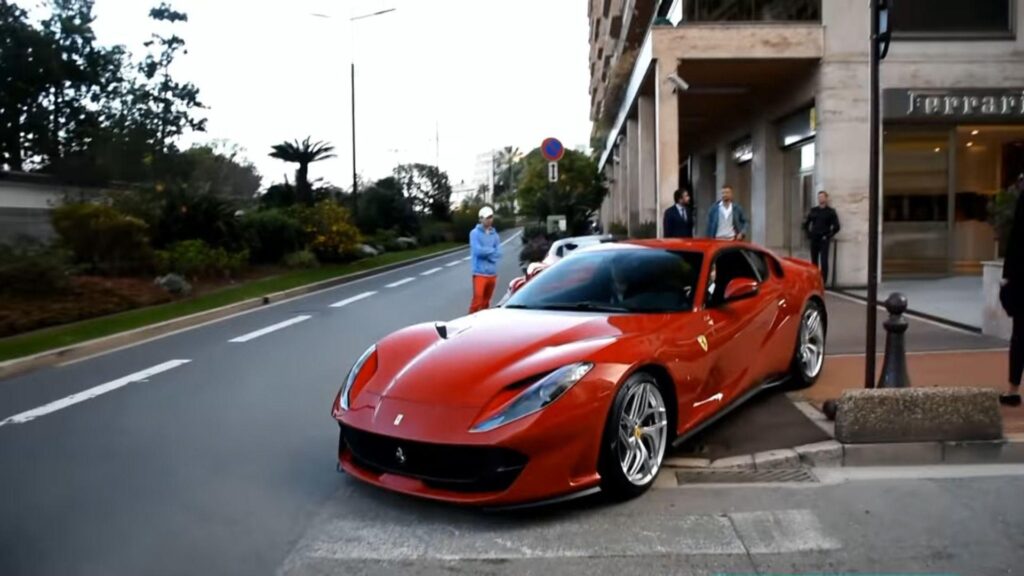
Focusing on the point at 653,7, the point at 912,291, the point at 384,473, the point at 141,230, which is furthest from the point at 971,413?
the point at 653,7

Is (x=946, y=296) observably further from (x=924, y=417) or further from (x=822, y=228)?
(x=924, y=417)

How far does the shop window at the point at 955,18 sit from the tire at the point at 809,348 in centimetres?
1024

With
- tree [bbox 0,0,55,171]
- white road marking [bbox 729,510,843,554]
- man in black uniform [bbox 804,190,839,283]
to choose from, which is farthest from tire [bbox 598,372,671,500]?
tree [bbox 0,0,55,171]

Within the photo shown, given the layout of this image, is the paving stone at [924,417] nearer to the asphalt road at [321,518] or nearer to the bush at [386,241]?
the asphalt road at [321,518]

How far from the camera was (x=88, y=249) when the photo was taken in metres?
17.5

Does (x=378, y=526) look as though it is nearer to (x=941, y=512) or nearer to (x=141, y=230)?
(x=941, y=512)

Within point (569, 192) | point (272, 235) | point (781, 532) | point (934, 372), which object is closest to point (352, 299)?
point (272, 235)

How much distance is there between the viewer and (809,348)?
23.5ft

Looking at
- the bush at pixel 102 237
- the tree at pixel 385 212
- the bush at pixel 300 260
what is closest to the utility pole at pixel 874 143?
the bush at pixel 102 237

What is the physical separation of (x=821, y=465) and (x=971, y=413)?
3.38 feet

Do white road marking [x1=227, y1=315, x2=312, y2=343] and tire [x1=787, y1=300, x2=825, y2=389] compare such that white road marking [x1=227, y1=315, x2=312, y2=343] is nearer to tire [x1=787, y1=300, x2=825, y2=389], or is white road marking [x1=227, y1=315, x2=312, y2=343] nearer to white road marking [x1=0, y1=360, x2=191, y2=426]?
white road marking [x1=0, y1=360, x2=191, y2=426]

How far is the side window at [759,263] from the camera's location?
6688 mm

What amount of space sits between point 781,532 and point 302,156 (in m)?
28.9

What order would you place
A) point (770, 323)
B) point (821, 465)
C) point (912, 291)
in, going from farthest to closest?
point (912, 291) → point (770, 323) → point (821, 465)
